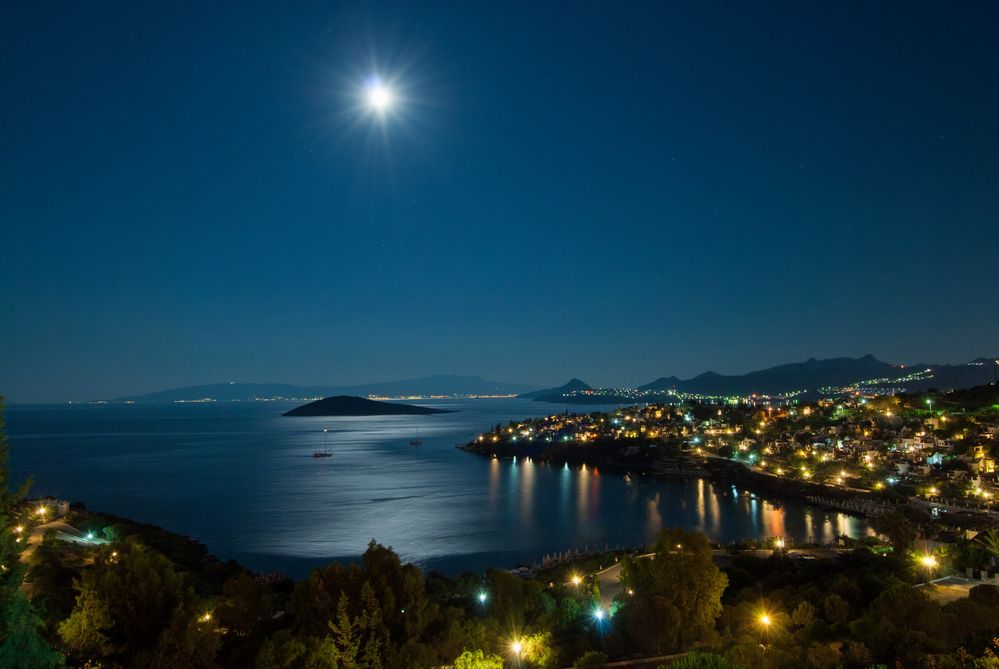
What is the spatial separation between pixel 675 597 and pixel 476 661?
2.90m

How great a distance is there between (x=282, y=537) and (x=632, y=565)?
1547cm

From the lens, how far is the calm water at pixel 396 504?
2059cm

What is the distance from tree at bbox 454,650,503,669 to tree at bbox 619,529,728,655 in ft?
6.46

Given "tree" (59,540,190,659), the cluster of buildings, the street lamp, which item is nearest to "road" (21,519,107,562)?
"tree" (59,540,190,659)

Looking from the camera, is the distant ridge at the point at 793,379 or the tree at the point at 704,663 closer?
the tree at the point at 704,663

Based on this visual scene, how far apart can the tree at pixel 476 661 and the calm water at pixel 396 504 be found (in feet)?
36.7

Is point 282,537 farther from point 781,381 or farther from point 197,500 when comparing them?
point 781,381

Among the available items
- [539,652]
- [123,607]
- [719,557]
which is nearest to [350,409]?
[719,557]

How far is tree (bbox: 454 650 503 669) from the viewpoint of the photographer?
22.2 ft

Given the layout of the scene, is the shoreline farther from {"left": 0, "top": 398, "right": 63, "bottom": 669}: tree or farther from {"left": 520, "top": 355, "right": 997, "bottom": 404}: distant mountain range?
{"left": 520, "top": 355, "right": 997, "bottom": 404}: distant mountain range

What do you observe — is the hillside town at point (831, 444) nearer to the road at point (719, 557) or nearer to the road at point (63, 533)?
the road at point (719, 557)

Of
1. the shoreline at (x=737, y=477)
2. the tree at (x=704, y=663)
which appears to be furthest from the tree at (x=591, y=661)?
the shoreline at (x=737, y=477)

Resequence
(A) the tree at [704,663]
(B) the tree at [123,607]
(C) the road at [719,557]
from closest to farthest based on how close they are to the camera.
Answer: (A) the tree at [704,663], (B) the tree at [123,607], (C) the road at [719,557]

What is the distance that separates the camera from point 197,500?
93.1 feet
